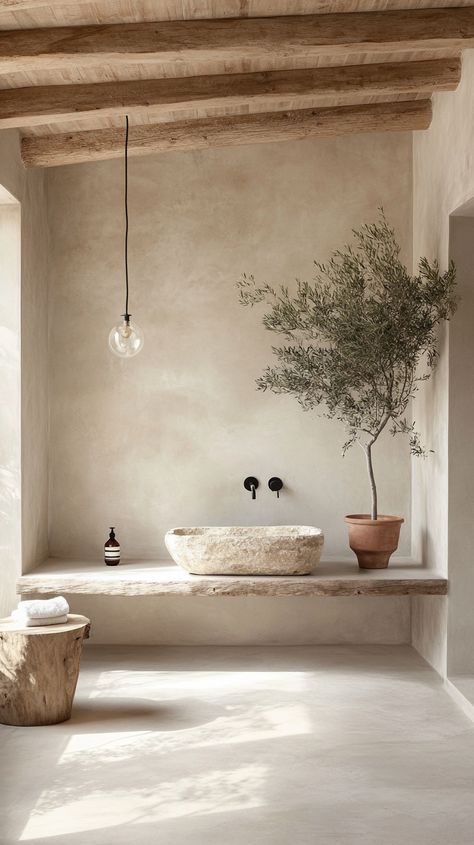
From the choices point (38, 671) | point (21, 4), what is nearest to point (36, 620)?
point (38, 671)

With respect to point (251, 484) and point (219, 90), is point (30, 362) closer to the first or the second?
point (251, 484)

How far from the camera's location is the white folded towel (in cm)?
485

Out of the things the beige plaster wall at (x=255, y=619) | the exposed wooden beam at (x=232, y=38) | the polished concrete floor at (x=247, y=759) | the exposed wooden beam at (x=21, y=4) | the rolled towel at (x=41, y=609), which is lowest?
the polished concrete floor at (x=247, y=759)

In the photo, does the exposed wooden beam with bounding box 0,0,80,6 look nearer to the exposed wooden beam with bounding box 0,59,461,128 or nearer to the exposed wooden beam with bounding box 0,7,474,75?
the exposed wooden beam with bounding box 0,7,474,75

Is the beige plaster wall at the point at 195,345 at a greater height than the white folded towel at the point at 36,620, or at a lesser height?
greater

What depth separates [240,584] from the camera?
18.3 feet

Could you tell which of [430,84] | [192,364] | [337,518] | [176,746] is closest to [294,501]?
[337,518]

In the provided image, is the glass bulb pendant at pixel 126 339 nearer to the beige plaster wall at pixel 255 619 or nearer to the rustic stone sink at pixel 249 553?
the rustic stone sink at pixel 249 553

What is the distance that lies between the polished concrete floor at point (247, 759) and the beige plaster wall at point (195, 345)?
1.09 metres

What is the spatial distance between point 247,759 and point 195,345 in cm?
312

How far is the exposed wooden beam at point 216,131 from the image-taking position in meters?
5.88

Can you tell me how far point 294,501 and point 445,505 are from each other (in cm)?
130

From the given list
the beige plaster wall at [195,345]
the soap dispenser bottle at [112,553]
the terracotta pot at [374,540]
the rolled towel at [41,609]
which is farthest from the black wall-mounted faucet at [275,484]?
the rolled towel at [41,609]

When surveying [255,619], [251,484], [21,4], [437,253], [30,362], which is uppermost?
[21,4]
